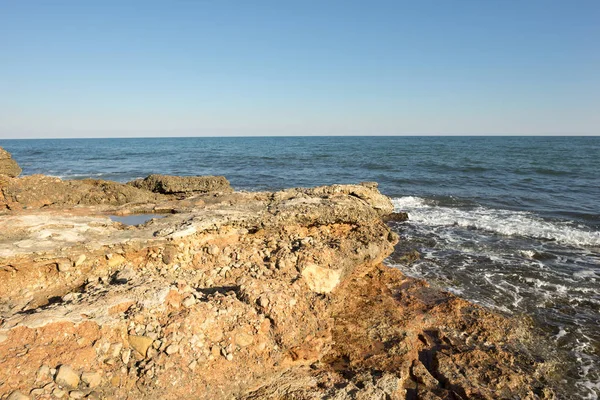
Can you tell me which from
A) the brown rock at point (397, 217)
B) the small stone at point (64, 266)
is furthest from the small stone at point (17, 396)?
the brown rock at point (397, 217)

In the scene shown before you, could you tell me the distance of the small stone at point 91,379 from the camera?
9.80 feet

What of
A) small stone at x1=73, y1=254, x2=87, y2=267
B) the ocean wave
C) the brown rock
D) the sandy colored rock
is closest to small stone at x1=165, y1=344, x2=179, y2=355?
the sandy colored rock

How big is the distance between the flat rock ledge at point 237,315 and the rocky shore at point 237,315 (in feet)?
0.06

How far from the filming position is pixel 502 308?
6.67 meters

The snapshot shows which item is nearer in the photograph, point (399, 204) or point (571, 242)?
point (571, 242)

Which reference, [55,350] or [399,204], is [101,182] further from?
[399,204]

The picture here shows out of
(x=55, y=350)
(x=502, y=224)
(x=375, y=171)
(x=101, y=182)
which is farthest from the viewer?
(x=375, y=171)

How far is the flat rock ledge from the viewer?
321 cm

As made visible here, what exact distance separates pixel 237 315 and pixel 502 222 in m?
12.8

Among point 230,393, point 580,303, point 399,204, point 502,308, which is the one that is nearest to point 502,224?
point 399,204

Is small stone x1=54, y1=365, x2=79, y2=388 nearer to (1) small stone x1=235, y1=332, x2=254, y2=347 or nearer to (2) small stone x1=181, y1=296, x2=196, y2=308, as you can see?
(2) small stone x1=181, y1=296, x2=196, y2=308

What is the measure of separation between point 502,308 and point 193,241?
636 cm

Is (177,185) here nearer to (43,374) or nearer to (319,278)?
(319,278)

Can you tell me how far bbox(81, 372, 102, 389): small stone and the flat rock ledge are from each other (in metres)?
0.01
